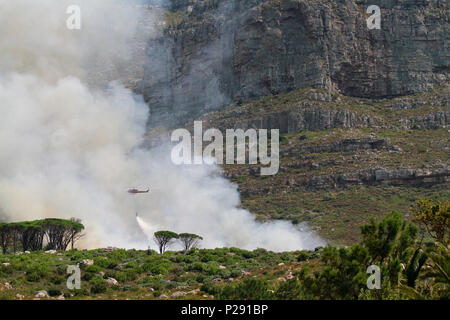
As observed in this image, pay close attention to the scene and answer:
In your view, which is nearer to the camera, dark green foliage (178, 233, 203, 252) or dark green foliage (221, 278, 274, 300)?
dark green foliage (221, 278, 274, 300)

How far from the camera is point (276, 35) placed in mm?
118062

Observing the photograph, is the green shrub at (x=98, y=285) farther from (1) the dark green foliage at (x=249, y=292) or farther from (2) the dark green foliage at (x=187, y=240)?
(2) the dark green foliage at (x=187, y=240)

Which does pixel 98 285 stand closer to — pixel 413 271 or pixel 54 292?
pixel 54 292

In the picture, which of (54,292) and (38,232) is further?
(38,232)

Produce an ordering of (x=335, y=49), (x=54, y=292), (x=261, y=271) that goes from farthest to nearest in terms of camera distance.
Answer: (x=335, y=49) → (x=261, y=271) → (x=54, y=292)

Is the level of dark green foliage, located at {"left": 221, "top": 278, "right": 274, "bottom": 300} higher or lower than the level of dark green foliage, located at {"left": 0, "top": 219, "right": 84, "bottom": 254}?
higher

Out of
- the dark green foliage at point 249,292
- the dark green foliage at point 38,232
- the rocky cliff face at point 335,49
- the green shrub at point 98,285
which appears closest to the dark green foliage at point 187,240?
the dark green foliage at point 38,232

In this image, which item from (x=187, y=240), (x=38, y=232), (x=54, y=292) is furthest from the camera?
(x=187, y=240)
